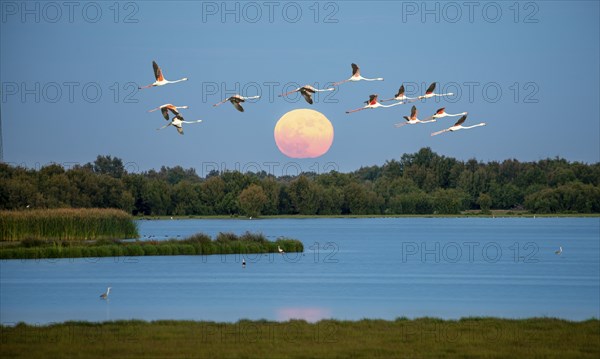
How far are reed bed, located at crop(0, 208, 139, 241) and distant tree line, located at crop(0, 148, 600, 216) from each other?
136 ft

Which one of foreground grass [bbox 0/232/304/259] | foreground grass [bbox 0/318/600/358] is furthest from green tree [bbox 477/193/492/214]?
foreground grass [bbox 0/318/600/358]

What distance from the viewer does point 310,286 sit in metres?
39.2

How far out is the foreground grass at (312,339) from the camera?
19.2 meters

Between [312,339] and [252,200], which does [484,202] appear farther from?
[312,339]

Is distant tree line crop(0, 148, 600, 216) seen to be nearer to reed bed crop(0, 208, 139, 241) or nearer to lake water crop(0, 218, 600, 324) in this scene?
reed bed crop(0, 208, 139, 241)

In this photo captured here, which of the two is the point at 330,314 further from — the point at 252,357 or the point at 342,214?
the point at 342,214

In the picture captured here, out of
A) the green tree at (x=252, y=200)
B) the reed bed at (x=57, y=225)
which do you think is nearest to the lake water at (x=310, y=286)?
the reed bed at (x=57, y=225)

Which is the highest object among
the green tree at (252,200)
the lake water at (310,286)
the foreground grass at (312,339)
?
the green tree at (252,200)

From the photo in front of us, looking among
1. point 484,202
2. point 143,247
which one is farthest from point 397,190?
point 143,247

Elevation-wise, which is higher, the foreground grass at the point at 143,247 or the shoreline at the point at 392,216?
the foreground grass at the point at 143,247

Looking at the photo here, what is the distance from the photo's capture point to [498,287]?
39750mm

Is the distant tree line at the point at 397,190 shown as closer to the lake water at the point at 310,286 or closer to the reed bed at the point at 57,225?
the reed bed at the point at 57,225

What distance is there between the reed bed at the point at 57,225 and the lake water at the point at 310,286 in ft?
5.49

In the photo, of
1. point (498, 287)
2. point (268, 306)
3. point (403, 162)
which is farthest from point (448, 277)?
point (403, 162)
